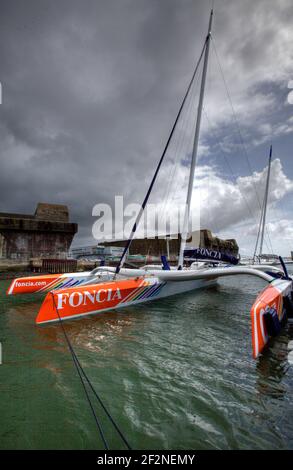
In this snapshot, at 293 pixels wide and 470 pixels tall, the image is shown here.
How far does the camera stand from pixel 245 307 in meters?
5.44

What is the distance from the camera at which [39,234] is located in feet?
45.9

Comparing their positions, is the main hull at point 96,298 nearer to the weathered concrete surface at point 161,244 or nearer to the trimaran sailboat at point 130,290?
the trimaran sailboat at point 130,290

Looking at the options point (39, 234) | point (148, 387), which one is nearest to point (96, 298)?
point (148, 387)

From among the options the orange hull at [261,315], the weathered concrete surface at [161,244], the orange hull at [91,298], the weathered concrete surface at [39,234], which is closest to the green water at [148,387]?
the orange hull at [261,315]

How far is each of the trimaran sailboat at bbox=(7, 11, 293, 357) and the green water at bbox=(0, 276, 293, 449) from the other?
0.33 metres

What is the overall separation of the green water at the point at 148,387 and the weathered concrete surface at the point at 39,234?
1105 centimetres

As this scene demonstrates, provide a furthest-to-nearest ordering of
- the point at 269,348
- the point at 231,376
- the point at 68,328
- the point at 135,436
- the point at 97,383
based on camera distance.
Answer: the point at 68,328 → the point at 269,348 → the point at 231,376 → the point at 97,383 → the point at 135,436

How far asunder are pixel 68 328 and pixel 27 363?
1.19m

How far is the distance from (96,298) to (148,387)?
251 centimetres

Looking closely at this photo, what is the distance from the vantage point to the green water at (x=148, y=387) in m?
1.47

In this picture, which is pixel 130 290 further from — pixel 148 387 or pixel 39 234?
pixel 39 234

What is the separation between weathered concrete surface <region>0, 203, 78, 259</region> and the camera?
43.1 feet
